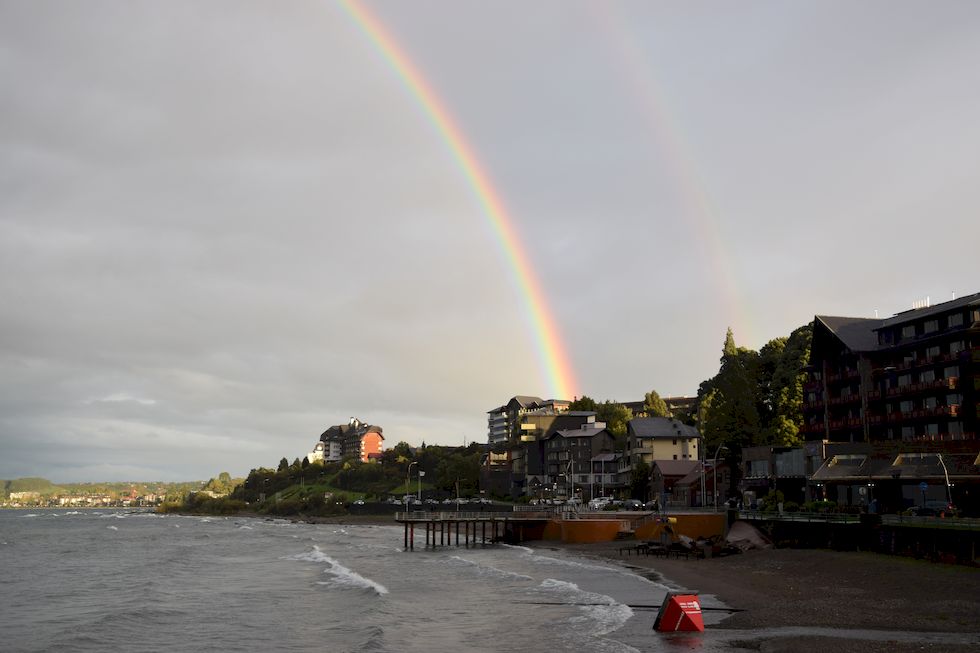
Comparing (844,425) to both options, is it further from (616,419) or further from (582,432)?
(616,419)

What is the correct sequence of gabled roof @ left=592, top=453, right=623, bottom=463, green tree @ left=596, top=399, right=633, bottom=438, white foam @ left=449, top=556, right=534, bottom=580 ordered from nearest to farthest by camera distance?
white foam @ left=449, top=556, right=534, bottom=580 < gabled roof @ left=592, top=453, right=623, bottom=463 < green tree @ left=596, top=399, right=633, bottom=438

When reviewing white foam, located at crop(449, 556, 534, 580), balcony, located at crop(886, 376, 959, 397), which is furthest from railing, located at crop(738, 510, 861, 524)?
white foam, located at crop(449, 556, 534, 580)

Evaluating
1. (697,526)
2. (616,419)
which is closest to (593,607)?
(697,526)

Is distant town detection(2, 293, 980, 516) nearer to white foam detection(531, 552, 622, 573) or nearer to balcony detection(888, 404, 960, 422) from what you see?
balcony detection(888, 404, 960, 422)

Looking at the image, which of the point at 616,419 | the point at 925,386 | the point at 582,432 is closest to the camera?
the point at 925,386

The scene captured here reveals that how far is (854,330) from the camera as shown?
97.3 meters

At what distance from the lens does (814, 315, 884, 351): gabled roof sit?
93.3 m

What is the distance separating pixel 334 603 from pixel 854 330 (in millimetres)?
71234

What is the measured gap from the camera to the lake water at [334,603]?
4094 cm

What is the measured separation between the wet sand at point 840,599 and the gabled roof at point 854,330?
109 feet

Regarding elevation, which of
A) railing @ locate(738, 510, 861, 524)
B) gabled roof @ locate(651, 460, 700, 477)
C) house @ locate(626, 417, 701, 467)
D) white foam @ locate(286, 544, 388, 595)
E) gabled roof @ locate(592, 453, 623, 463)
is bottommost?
white foam @ locate(286, 544, 388, 595)

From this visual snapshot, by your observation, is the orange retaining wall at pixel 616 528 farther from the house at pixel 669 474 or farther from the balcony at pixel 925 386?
the house at pixel 669 474

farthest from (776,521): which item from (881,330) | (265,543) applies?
(265,543)

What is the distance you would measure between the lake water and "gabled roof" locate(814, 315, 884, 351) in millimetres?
41538
